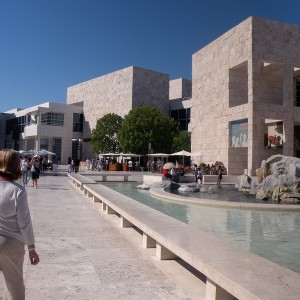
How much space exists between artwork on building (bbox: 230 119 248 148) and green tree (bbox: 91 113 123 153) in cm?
2574

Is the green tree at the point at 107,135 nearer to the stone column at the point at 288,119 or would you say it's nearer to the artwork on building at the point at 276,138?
the artwork on building at the point at 276,138

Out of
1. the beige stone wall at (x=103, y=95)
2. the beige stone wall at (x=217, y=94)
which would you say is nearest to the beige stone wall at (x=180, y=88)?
the beige stone wall at (x=103, y=95)

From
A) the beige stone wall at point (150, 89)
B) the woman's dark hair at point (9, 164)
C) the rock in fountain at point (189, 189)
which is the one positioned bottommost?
the rock in fountain at point (189, 189)

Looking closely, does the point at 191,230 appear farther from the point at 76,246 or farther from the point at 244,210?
the point at 244,210

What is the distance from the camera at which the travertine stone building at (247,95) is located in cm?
2720

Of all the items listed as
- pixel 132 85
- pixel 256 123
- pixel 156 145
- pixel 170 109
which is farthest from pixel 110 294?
pixel 170 109

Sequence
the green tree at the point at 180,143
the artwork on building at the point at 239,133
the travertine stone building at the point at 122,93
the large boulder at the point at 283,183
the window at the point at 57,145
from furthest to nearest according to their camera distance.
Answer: the window at the point at 57,145
the travertine stone building at the point at 122,93
the green tree at the point at 180,143
the artwork on building at the point at 239,133
the large boulder at the point at 283,183

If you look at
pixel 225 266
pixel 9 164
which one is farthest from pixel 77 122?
pixel 9 164

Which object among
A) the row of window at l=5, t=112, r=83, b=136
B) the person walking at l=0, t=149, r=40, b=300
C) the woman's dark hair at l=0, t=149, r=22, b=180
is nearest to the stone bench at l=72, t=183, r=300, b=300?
the person walking at l=0, t=149, r=40, b=300

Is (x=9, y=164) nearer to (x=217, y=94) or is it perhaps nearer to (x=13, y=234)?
(x=13, y=234)

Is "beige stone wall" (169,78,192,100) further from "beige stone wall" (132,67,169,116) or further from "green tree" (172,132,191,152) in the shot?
"green tree" (172,132,191,152)

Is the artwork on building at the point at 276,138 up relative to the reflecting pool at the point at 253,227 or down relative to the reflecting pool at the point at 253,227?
up

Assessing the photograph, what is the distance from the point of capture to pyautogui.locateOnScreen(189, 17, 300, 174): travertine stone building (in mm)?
27203

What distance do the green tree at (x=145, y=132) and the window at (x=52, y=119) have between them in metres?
20.4
